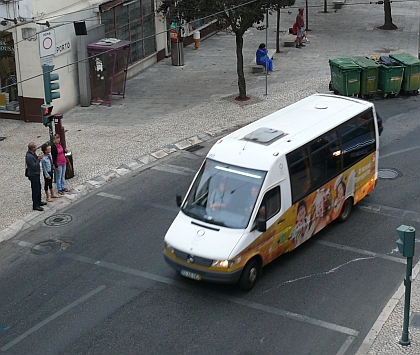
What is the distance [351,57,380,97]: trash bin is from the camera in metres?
24.0

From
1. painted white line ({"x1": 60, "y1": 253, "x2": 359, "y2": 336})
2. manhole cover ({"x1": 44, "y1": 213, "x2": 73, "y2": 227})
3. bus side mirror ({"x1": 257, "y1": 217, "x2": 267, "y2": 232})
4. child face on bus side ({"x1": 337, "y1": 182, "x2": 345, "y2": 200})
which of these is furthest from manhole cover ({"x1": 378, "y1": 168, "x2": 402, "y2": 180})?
manhole cover ({"x1": 44, "y1": 213, "x2": 73, "y2": 227})

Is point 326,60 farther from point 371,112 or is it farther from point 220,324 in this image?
point 220,324

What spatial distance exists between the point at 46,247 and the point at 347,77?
13226mm

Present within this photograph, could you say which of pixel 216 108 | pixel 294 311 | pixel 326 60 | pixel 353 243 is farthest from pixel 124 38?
pixel 294 311

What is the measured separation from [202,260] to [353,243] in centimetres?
365

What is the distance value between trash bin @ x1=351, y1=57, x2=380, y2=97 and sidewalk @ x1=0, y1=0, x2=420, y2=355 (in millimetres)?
1704

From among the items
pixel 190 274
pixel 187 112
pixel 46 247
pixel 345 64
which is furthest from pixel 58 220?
pixel 345 64

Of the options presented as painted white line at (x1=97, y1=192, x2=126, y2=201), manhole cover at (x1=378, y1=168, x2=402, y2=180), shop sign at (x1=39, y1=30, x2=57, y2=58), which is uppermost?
shop sign at (x1=39, y1=30, x2=57, y2=58)

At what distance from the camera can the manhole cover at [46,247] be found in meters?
13.9

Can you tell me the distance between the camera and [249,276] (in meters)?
12.0

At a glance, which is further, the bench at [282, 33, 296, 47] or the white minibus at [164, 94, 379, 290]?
the bench at [282, 33, 296, 47]

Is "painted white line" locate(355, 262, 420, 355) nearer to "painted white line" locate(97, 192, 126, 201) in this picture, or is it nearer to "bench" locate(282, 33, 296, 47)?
"painted white line" locate(97, 192, 126, 201)

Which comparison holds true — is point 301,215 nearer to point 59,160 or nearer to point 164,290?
point 164,290

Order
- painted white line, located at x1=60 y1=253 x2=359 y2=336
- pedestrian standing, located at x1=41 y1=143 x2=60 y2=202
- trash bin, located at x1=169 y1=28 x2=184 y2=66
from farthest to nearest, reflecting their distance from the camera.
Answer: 1. trash bin, located at x1=169 y1=28 x2=184 y2=66
2. pedestrian standing, located at x1=41 y1=143 x2=60 y2=202
3. painted white line, located at x1=60 y1=253 x2=359 y2=336
